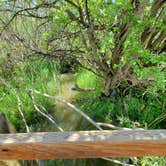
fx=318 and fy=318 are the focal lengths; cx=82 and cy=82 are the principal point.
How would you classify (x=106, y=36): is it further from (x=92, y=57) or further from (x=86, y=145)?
(x=86, y=145)

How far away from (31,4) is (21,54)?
797 millimetres

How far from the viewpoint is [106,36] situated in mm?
2844

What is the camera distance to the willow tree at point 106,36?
2.79 meters

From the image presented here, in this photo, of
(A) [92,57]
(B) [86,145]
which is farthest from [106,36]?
(B) [86,145]

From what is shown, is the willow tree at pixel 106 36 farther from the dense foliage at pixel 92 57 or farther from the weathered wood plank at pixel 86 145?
the weathered wood plank at pixel 86 145

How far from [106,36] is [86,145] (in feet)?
6.57

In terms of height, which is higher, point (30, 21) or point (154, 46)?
point (30, 21)

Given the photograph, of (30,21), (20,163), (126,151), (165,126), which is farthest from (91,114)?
(126,151)

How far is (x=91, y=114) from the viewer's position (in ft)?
12.8

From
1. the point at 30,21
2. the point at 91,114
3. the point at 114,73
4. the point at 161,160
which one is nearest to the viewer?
the point at 161,160

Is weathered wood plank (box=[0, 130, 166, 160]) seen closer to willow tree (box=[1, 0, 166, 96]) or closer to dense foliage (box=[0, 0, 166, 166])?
dense foliage (box=[0, 0, 166, 166])

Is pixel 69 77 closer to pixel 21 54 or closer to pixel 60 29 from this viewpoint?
pixel 21 54

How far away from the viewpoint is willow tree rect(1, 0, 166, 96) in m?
2.79

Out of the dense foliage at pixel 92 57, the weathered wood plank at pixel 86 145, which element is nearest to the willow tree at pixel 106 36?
the dense foliage at pixel 92 57
